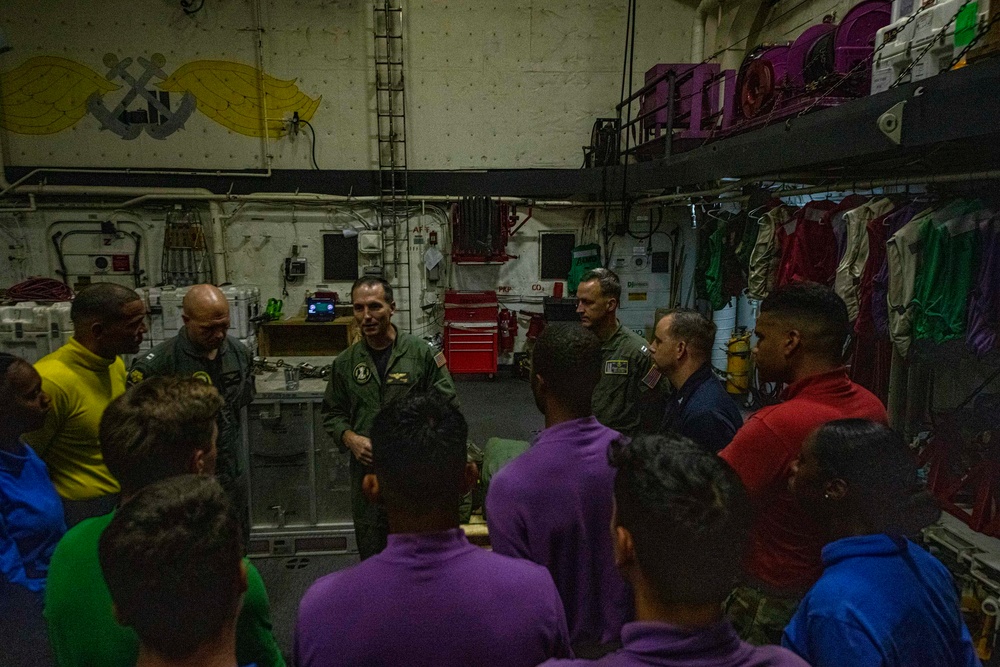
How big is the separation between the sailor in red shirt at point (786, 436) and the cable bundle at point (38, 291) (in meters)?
7.88

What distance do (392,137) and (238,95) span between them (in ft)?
8.31

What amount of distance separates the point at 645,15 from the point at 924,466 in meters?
8.41

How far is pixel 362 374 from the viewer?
325 centimetres

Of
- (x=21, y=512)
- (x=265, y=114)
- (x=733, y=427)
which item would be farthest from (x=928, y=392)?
(x=265, y=114)

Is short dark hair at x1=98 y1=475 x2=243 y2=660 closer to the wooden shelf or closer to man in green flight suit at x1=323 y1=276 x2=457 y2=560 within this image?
man in green flight suit at x1=323 y1=276 x2=457 y2=560

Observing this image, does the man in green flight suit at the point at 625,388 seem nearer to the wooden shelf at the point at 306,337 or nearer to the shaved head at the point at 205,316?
the shaved head at the point at 205,316

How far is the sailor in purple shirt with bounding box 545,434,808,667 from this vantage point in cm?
91

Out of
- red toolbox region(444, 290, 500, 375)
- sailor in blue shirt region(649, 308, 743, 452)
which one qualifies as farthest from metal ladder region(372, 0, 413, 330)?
sailor in blue shirt region(649, 308, 743, 452)

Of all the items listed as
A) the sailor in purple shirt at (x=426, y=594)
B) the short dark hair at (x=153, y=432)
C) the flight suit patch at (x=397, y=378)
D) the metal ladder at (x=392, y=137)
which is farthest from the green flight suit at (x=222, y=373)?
the metal ladder at (x=392, y=137)

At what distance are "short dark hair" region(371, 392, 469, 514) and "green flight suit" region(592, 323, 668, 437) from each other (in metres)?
2.28

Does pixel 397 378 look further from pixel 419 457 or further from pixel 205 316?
pixel 419 457

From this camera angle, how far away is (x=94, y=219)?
9.09 metres

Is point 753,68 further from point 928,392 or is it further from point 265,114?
point 265,114

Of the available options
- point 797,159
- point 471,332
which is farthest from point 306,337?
point 797,159
